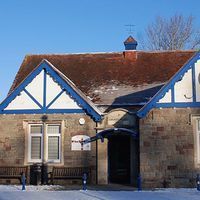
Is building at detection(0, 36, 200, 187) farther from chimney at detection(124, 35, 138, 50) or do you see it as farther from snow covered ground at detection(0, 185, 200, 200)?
chimney at detection(124, 35, 138, 50)

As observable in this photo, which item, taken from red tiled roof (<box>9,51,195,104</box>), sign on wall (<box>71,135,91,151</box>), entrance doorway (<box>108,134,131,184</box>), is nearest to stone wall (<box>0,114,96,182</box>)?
sign on wall (<box>71,135,91,151</box>)

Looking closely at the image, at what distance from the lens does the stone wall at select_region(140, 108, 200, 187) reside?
17266 mm

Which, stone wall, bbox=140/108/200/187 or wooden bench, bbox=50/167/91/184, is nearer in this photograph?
stone wall, bbox=140/108/200/187

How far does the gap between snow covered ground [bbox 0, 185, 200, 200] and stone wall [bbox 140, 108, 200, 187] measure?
4.05 ft

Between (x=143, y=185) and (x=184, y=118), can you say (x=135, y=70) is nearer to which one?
(x=184, y=118)

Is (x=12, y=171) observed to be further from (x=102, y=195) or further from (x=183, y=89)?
(x=183, y=89)

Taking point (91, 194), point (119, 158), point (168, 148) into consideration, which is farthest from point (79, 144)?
point (91, 194)

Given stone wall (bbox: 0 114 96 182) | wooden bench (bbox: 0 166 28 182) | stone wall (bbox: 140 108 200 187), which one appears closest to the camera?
stone wall (bbox: 140 108 200 187)

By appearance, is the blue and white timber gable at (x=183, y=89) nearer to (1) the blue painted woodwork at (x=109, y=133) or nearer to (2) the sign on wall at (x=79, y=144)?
(1) the blue painted woodwork at (x=109, y=133)

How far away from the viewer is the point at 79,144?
19188 mm

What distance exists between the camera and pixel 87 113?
19.3 m

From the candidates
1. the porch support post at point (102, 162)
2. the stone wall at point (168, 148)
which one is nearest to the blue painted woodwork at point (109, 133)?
the porch support post at point (102, 162)

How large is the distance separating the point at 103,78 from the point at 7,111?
5523 millimetres

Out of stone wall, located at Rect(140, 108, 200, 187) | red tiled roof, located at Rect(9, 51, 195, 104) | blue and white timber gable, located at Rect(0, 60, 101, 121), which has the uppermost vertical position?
red tiled roof, located at Rect(9, 51, 195, 104)
